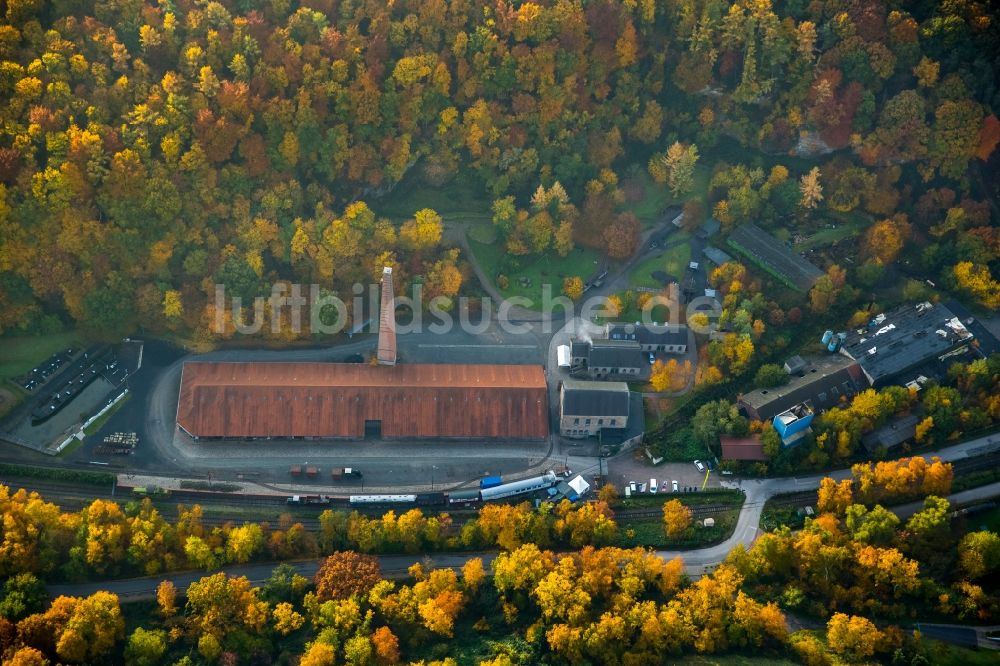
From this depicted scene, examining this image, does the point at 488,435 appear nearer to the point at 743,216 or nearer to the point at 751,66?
the point at 743,216

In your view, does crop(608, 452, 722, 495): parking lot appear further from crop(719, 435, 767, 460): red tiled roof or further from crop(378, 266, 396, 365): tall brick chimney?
crop(378, 266, 396, 365): tall brick chimney

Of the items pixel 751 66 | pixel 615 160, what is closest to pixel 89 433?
pixel 615 160

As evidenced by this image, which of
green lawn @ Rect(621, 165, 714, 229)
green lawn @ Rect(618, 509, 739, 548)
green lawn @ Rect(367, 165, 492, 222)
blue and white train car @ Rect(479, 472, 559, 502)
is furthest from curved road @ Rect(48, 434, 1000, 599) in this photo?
green lawn @ Rect(367, 165, 492, 222)

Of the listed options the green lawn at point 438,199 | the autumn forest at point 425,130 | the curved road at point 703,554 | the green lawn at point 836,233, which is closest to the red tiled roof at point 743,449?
the curved road at point 703,554

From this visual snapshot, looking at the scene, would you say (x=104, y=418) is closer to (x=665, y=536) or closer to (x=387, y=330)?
(x=387, y=330)

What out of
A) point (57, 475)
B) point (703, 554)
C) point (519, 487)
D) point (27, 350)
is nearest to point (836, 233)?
point (703, 554)

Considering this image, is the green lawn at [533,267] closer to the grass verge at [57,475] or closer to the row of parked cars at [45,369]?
the row of parked cars at [45,369]

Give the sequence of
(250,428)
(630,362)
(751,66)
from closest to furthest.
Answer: (250,428), (630,362), (751,66)

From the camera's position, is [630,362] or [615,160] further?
[615,160]
